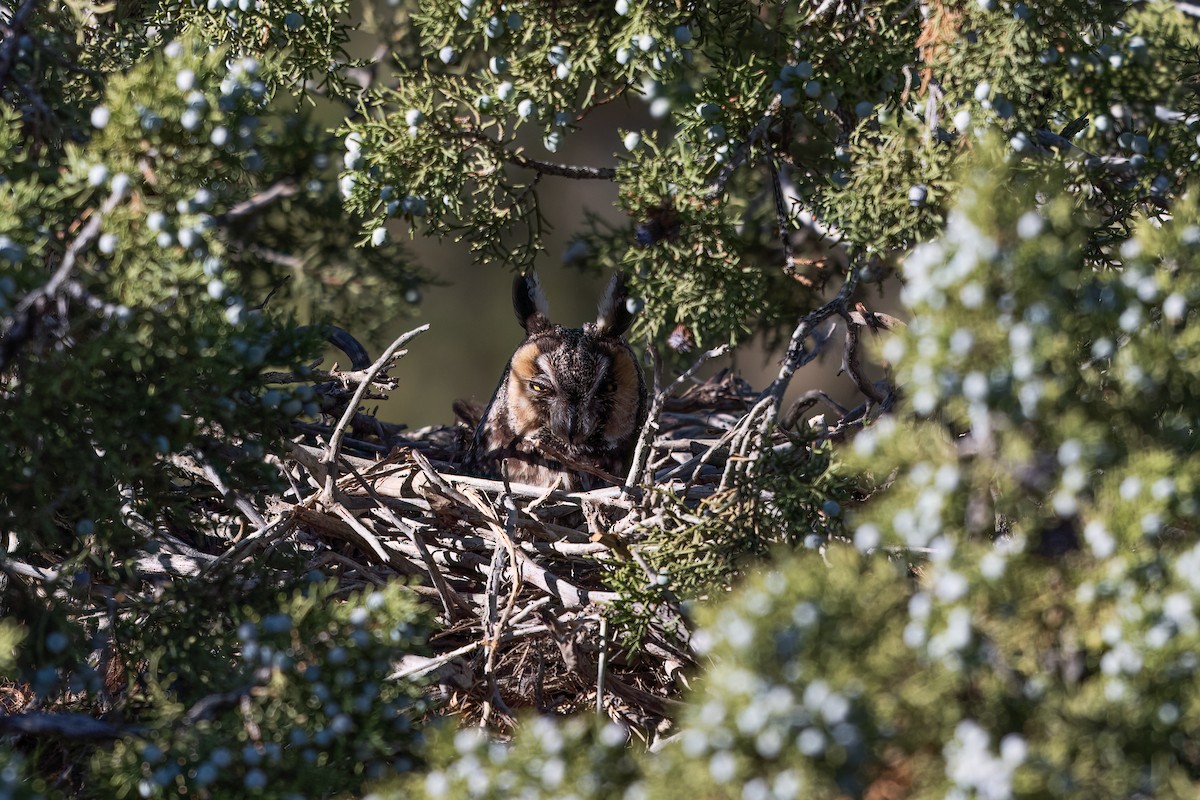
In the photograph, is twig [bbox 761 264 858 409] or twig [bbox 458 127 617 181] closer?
twig [bbox 761 264 858 409]

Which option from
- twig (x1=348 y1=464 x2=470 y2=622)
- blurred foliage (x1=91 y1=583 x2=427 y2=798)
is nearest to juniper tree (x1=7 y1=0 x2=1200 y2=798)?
blurred foliage (x1=91 y1=583 x2=427 y2=798)

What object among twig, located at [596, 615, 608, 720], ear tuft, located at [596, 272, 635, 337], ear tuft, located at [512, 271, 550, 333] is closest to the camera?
twig, located at [596, 615, 608, 720]

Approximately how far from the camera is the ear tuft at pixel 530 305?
3420 mm

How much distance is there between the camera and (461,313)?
6402mm

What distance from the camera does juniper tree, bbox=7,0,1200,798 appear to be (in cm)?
111

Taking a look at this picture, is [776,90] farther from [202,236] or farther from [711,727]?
[711,727]

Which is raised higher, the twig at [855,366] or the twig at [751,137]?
the twig at [751,137]

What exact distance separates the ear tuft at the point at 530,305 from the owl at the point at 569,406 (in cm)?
8

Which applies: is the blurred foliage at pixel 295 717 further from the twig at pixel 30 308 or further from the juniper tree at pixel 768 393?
the twig at pixel 30 308

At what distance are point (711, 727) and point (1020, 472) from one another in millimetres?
440

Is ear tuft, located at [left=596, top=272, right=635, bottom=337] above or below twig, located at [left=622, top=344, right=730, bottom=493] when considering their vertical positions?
above

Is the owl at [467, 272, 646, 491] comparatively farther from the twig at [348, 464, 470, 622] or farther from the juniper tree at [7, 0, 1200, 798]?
the juniper tree at [7, 0, 1200, 798]

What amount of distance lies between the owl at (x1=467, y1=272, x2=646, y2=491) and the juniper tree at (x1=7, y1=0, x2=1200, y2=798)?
915 millimetres

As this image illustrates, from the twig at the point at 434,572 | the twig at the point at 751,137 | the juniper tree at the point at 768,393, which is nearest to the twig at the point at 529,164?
the juniper tree at the point at 768,393
